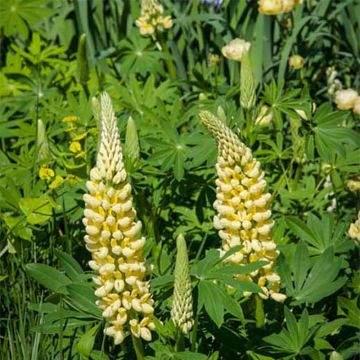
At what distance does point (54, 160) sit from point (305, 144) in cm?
80

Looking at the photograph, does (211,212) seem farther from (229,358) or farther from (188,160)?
(229,358)

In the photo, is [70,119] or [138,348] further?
[70,119]

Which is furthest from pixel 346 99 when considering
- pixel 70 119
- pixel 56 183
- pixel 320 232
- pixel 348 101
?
pixel 56 183

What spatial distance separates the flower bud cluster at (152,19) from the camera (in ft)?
10.8

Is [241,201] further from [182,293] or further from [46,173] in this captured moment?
[46,173]

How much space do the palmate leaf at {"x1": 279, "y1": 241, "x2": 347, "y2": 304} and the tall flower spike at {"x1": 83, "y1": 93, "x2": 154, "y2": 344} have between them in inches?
A: 18.6

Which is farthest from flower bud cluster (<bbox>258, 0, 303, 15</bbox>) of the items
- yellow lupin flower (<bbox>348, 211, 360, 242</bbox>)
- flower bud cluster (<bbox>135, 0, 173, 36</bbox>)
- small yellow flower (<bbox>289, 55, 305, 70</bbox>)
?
yellow lupin flower (<bbox>348, 211, 360, 242</bbox>)

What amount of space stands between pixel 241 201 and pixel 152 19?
61.9 inches

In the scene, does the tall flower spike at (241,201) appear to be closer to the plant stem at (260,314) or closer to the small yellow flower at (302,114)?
the plant stem at (260,314)

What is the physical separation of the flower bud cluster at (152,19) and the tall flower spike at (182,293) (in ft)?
5.43

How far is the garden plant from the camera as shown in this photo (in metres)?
1.89

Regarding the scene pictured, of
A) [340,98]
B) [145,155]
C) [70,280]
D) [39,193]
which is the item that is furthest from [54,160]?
[340,98]

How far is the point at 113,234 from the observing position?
1783 mm

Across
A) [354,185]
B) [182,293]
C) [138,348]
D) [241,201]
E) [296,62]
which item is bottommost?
[354,185]
